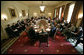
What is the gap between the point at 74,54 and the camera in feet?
7.88

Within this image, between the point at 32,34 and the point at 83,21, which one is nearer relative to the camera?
the point at 83,21

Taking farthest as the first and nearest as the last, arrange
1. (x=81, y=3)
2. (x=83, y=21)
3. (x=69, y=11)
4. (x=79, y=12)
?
(x=69, y=11) → (x=79, y=12) → (x=81, y=3) → (x=83, y=21)

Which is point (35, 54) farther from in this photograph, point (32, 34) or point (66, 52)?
point (66, 52)

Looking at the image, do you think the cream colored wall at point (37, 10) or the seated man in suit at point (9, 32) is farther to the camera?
the cream colored wall at point (37, 10)

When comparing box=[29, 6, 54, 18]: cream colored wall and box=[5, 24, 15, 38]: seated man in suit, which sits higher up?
box=[29, 6, 54, 18]: cream colored wall

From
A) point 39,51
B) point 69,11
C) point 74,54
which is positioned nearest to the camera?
point 74,54

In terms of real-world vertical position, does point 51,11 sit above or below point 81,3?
above

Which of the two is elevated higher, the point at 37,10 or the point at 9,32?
the point at 37,10

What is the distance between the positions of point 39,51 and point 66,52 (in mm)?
1488

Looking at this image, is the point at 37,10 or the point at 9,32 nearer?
the point at 9,32

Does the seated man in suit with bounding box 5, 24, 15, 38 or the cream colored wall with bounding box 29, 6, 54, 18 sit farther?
the cream colored wall with bounding box 29, 6, 54, 18

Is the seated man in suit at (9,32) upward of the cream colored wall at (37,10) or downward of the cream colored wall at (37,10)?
downward

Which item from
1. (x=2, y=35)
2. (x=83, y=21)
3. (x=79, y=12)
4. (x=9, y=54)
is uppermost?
(x=79, y=12)

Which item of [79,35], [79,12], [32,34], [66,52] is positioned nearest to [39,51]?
[32,34]
